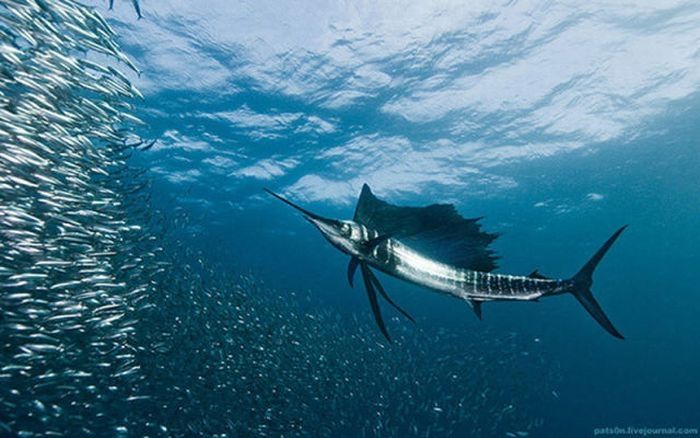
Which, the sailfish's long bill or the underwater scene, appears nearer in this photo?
the sailfish's long bill

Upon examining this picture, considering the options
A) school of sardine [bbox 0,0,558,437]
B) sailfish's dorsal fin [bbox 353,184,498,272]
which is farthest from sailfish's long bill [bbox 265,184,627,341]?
school of sardine [bbox 0,0,558,437]

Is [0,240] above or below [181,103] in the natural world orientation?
below

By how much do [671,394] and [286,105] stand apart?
109476 mm

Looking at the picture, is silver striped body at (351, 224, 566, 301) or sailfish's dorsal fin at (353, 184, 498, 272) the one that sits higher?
sailfish's dorsal fin at (353, 184, 498, 272)

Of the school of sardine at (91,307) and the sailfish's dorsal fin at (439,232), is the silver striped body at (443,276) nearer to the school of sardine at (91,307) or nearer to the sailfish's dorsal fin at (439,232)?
the sailfish's dorsal fin at (439,232)

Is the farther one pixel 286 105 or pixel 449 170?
pixel 449 170

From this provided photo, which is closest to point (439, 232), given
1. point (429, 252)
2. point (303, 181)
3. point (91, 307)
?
point (429, 252)

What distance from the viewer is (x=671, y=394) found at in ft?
290

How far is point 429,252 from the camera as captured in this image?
1.89m

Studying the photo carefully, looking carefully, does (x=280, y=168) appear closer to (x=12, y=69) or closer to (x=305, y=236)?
(x=305, y=236)

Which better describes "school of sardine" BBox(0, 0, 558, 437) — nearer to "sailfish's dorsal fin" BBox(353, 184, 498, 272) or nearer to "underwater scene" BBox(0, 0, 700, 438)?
"underwater scene" BBox(0, 0, 700, 438)

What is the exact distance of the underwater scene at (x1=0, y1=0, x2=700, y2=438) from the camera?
5340 millimetres

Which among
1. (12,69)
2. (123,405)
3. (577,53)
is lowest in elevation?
(123,405)

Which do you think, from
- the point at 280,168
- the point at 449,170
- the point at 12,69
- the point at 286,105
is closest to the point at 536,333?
the point at 449,170
